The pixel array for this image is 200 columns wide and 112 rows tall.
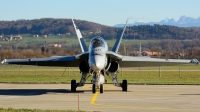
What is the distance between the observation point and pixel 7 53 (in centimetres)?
9862

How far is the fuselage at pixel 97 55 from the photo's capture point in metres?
21.9

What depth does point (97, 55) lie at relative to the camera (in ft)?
73.8

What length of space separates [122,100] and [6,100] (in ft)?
16.2

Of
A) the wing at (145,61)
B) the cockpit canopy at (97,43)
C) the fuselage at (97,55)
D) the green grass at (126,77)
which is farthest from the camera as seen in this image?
the green grass at (126,77)

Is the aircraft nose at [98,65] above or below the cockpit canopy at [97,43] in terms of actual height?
below

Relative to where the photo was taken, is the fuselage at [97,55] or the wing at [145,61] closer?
the fuselage at [97,55]

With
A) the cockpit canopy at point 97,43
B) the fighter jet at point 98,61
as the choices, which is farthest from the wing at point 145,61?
the cockpit canopy at point 97,43

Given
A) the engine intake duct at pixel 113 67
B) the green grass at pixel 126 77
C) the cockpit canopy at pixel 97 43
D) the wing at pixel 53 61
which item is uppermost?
the cockpit canopy at pixel 97 43

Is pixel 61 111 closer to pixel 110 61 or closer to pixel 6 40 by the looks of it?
pixel 110 61

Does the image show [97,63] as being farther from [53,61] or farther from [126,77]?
[126,77]

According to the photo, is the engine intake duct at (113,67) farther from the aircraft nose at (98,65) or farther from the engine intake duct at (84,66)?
the aircraft nose at (98,65)

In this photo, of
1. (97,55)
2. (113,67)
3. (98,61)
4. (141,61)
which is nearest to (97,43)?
(97,55)

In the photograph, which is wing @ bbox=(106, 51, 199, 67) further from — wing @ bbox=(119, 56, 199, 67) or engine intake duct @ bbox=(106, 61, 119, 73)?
engine intake duct @ bbox=(106, 61, 119, 73)

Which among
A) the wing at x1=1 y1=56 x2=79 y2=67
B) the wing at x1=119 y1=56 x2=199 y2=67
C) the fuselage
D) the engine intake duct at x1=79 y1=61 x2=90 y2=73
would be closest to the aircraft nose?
the fuselage
